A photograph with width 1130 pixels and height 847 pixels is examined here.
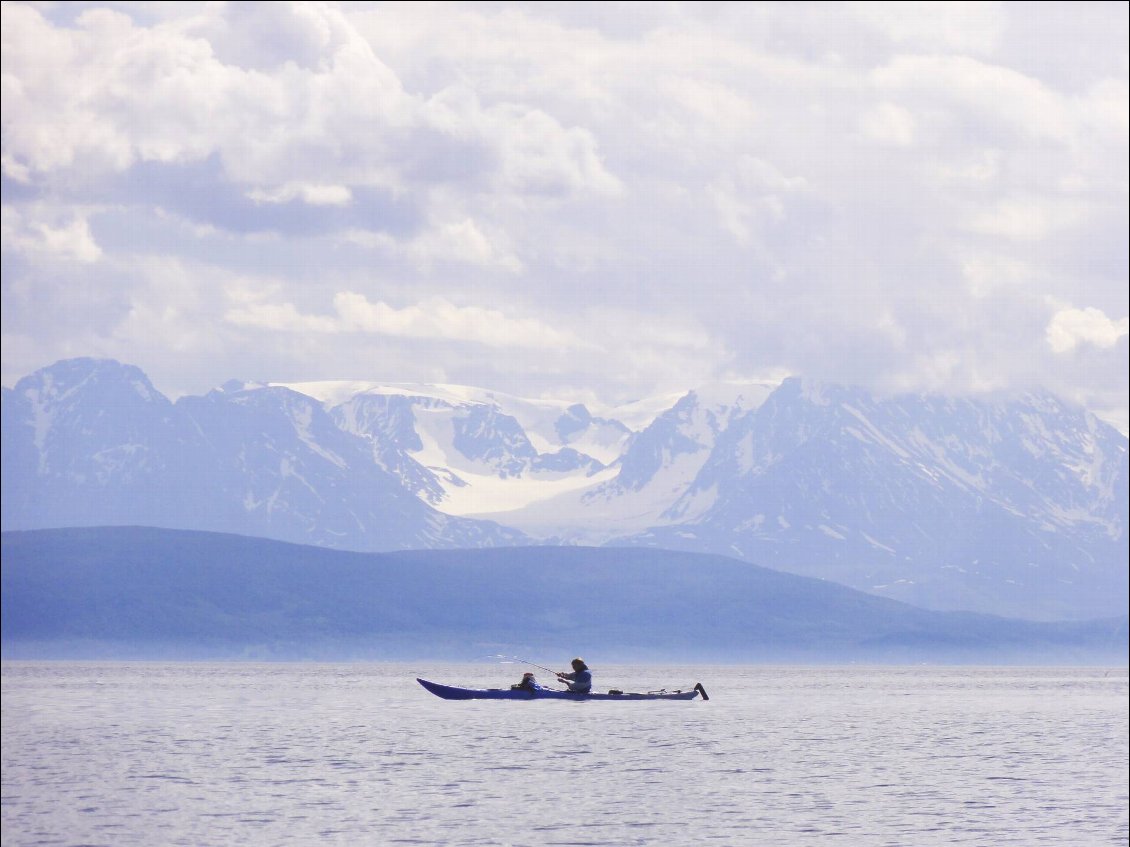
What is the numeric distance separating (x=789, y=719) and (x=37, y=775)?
77267mm

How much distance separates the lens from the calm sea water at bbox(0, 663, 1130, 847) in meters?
71.4

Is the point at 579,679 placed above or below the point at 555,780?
above

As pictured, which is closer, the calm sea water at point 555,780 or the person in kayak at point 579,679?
the calm sea water at point 555,780

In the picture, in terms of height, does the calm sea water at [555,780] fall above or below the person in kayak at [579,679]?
below

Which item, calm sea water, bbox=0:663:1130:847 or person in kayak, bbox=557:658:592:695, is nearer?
calm sea water, bbox=0:663:1130:847

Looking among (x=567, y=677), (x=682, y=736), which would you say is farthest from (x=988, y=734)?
(x=567, y=677)

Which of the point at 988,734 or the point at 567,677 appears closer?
the point at 988,734

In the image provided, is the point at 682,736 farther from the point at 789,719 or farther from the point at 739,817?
the point at 739,817

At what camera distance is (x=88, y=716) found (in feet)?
508

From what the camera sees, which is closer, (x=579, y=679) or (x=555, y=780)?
(x=555, y=780)

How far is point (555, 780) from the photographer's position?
91.0 meters

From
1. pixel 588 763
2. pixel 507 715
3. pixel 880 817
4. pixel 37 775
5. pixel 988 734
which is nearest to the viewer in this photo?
pixel 880 817

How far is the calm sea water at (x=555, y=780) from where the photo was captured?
71.4 meters

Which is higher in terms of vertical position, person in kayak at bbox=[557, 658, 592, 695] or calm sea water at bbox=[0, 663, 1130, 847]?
person in kayak at bbox=[557, 658, 592, 695]
